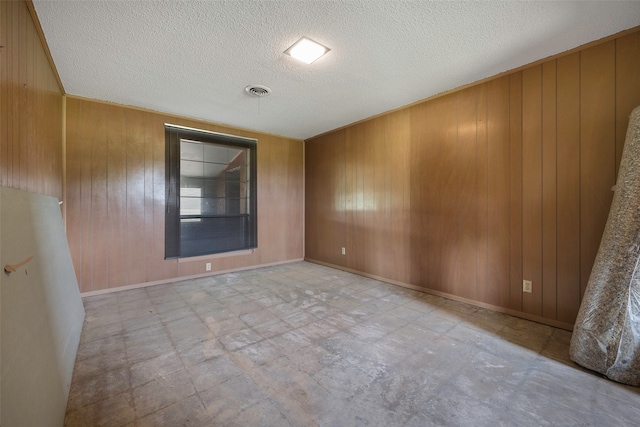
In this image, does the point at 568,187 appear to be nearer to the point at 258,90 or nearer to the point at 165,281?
the point at 258,90

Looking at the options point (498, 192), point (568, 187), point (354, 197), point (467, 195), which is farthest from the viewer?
point (354, 197)

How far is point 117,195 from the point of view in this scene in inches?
132

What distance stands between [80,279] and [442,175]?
4598 mm

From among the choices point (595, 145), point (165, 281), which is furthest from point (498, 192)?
point (165, 281)

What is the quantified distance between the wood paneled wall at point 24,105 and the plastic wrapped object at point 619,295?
3639 millimetres

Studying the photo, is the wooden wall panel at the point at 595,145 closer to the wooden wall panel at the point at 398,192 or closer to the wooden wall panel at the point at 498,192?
the wooden wall panel at the point at 498,192

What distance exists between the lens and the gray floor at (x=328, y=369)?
138 cm

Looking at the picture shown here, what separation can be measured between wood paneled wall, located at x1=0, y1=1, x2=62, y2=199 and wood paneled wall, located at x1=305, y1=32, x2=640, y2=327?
356cm

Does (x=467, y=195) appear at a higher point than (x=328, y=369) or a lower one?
higher

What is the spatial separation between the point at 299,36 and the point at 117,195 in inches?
121

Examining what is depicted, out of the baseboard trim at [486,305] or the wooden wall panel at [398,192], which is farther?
the wooden wall panel at [398,192]

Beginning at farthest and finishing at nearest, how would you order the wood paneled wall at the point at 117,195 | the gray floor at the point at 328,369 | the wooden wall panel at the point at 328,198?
1. the wooden wall panel at the point at 328,198
2. the wood paneled wall at the point at 117,195
3. the gray floor at the point at 328,369

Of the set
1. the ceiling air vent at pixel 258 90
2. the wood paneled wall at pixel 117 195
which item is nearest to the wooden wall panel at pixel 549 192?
the ceiling air vent at pixel 258 90

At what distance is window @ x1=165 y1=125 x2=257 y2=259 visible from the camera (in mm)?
3756
